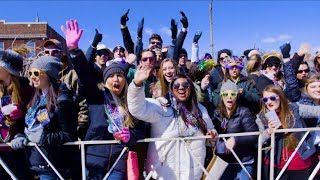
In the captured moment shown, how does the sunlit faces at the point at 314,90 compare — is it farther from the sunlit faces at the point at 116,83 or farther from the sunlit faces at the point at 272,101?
the sunlit faces at the point at 116,83

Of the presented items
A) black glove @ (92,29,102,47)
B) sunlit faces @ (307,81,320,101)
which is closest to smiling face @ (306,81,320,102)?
sunlit faces @ (307,81,320,101)

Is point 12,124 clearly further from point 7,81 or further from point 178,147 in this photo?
point 178,147

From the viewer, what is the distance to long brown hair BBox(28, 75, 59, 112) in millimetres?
3611

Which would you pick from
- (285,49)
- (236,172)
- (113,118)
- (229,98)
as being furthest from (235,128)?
(285,49)

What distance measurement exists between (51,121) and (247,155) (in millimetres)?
2304

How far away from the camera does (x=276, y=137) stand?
4125 millimetres

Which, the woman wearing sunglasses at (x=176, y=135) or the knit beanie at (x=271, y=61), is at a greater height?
the knit beanie at (x=271, y=61)

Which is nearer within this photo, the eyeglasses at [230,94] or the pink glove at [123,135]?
the pink glove at [123,135]

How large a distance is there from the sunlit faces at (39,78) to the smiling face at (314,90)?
10.4 ft

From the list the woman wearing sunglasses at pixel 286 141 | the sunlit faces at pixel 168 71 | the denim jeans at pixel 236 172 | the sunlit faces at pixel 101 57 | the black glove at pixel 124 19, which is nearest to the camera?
the woman wearing sunglasses at pixel 286 141

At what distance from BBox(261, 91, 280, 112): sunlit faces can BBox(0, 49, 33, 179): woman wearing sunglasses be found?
2797mm

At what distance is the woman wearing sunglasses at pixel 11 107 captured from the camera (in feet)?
12.3

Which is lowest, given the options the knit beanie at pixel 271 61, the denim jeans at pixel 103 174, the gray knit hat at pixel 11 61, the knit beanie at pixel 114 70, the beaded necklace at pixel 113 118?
the denim jeans at pixel 103 174

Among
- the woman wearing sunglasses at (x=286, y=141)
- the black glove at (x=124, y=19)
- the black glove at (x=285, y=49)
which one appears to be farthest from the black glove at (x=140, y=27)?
the woman wearing sunglasses at (x=286, y=141)
